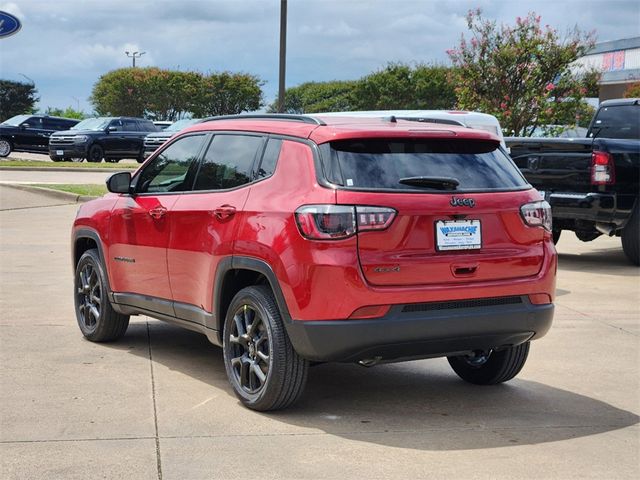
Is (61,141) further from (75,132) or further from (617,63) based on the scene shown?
(617,63)

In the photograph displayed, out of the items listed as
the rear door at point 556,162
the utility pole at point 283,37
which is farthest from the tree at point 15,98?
the rear door at point 556,162

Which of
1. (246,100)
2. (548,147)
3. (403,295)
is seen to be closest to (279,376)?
(403,295)

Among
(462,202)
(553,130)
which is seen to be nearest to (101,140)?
(553,130)

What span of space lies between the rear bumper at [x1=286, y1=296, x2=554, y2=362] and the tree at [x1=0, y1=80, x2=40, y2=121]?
59.6m

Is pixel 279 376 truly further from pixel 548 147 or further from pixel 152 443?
pixel 548 147

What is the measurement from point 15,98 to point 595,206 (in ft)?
182

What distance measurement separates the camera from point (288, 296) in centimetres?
553

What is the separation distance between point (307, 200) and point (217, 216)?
914 millimetres

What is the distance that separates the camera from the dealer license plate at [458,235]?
5.59 meters

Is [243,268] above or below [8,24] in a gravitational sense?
below

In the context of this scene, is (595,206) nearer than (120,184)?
No

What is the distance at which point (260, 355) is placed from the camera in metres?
5.83

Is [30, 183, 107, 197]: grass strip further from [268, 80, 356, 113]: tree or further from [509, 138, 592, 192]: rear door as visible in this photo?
[268, 80, 356, 113]: tree

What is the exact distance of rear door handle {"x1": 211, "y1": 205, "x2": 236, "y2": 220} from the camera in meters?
6.08
